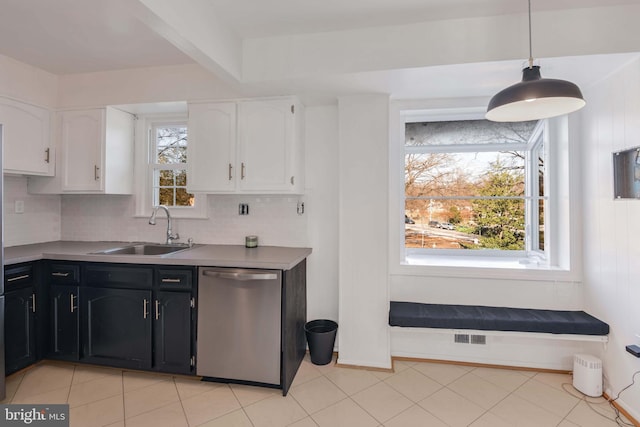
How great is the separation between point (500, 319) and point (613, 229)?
3.15 ft

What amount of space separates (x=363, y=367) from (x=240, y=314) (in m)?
1.12

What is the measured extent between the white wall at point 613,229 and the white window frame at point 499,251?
0.13 m

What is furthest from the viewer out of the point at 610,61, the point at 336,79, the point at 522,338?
the point at 522,338

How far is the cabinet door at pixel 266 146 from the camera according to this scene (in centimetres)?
264

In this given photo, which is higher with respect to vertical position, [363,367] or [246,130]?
[246,130]

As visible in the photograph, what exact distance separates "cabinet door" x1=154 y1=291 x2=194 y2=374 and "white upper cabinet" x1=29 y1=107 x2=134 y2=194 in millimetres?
1305

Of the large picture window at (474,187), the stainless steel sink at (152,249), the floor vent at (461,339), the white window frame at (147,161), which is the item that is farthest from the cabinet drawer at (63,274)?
the floor vent at (461,339)

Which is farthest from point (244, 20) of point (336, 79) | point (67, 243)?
point (67, 243)

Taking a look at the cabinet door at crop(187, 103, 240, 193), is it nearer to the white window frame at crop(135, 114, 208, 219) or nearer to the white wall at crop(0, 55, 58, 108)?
the white window frame at crop(135, 114, 208, 219)

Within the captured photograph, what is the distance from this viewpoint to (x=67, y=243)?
3096mm

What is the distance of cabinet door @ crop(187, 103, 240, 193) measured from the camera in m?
2.71

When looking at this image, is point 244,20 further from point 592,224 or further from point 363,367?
point 592,224

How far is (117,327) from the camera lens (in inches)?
96.8

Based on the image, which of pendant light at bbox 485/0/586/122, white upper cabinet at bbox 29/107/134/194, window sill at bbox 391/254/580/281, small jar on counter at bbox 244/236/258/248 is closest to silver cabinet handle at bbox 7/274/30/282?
white upper cabinet at bbox 29/107/134/194
